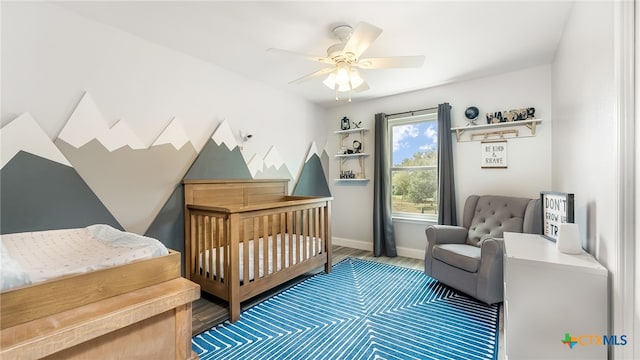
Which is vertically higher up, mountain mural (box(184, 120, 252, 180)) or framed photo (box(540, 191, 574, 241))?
mountain mural (box(184, 120, 252, 180))

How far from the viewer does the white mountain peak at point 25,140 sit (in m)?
1.65

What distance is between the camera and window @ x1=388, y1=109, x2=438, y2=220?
368 cm

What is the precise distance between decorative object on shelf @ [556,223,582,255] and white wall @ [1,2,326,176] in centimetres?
290

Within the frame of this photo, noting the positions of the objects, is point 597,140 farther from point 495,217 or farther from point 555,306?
point 495,217

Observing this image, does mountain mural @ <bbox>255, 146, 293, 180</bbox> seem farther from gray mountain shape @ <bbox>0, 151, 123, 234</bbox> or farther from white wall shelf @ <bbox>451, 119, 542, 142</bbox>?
white wall shelf @ <bbox>451, 119, 542, 142</bbox>

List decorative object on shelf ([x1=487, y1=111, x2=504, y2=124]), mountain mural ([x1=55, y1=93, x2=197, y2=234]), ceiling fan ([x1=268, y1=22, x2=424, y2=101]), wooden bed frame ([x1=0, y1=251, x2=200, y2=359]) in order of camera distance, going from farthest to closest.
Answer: decorative object on shelf ([x1=487, y1=111, x2=504, y2=124])
mountain mural ([x1=55, y1=93, x2=197, y2=234])
ceiling fan ([x1=268, y1=22, x2=424, y2=101])
wooden bed frame ([x1=0, y1=251, x2=200, y2=359])

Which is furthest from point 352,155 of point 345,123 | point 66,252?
point 66,252

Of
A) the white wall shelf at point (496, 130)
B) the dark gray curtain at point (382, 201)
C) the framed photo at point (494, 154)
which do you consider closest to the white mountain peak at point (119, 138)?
the dark gray curtain at point (382, 201)

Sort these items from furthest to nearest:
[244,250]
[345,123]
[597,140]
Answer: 1. [345,123]
2. [244,250]
3. [597,140]

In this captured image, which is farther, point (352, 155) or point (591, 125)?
point (352, 155)

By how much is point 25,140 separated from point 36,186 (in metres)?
0.30

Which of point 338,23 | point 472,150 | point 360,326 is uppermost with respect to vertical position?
point 338,23

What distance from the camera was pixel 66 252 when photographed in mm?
1134

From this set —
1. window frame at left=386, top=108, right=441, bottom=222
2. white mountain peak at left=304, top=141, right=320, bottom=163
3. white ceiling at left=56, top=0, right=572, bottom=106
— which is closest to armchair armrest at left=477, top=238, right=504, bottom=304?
window frame at left=386, top=108, right=441, bottom=222
